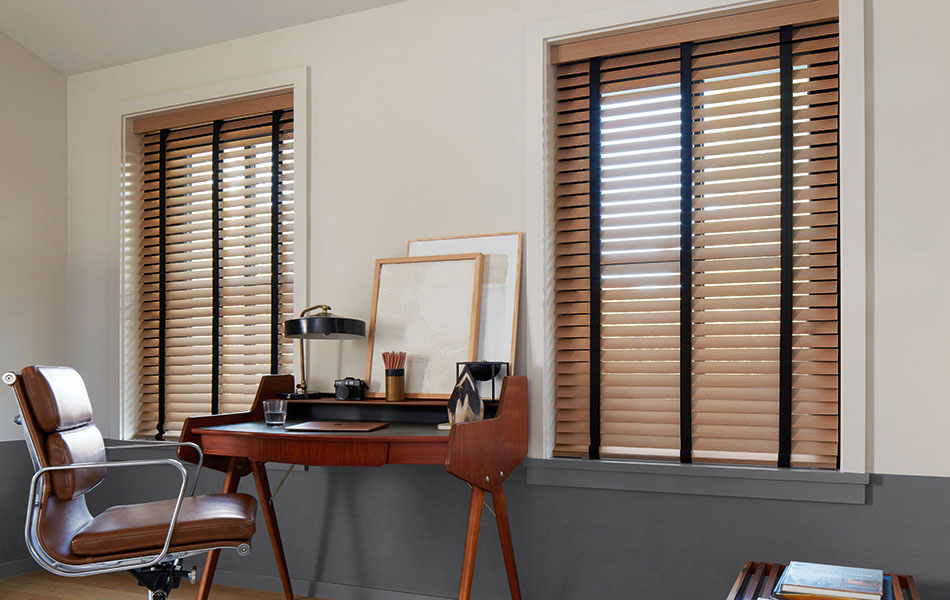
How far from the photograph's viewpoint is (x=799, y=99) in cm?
278

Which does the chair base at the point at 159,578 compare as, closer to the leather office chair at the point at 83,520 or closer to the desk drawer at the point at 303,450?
the leather office chair at the point at 83,520

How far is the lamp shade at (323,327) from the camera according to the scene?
3062mm

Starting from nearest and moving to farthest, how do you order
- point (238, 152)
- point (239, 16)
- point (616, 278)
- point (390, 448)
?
1. point (390, 448)
2. point (616, 278)
3. point (239, 16)
4. point (238, 152)

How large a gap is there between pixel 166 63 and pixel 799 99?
3.08 metres

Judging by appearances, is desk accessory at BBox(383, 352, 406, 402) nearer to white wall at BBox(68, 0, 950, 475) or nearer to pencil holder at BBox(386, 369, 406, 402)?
pencil holder at BBox(386, 369, 406, 402)

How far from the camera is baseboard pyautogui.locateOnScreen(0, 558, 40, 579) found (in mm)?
3811

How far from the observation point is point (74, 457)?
8.01ft

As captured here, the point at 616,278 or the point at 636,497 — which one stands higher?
the point at 616,278

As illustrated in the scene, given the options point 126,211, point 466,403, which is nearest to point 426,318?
point 466,403

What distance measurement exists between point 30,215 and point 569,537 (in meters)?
3.20

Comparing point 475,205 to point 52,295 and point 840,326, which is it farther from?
point 52,295

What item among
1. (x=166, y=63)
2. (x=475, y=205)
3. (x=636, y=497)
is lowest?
(x=636, y=497)

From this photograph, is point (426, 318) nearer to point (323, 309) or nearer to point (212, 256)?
point (323, 309)

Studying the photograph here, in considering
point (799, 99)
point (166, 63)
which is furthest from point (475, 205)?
point (166, 63)
